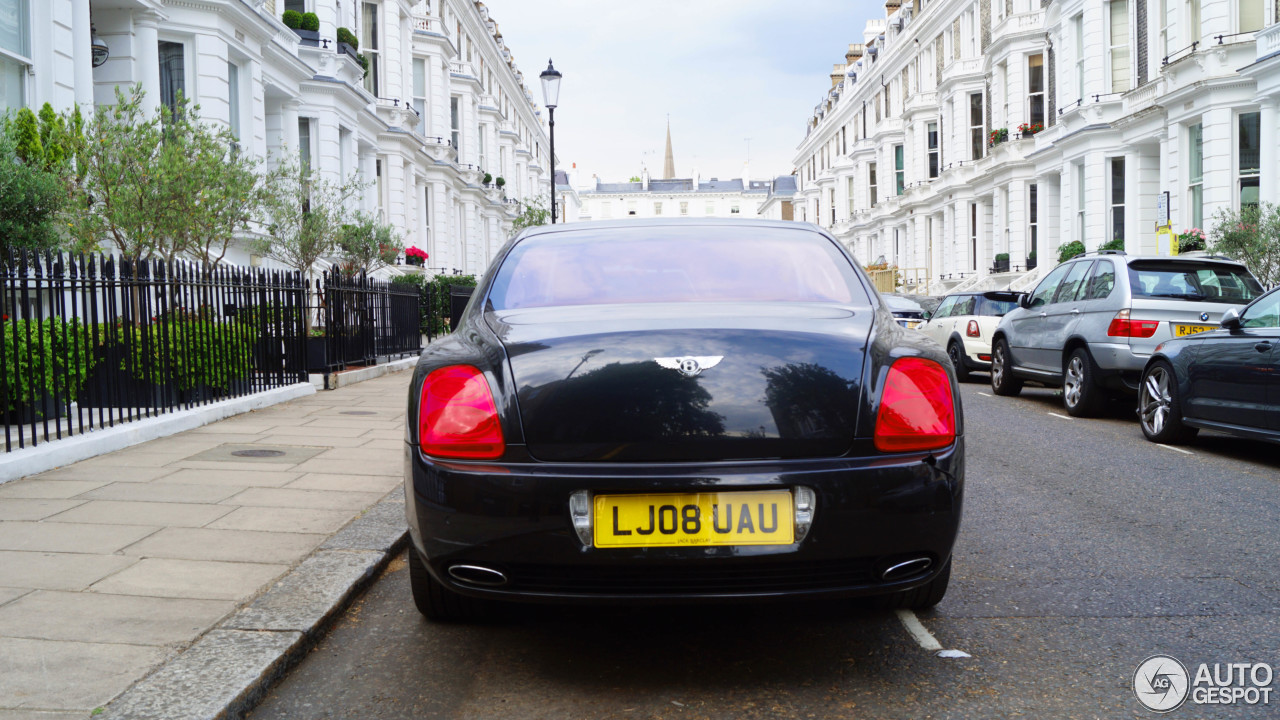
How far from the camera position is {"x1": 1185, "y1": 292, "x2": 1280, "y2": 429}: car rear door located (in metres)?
7.18

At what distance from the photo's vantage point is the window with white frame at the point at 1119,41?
84.4ft

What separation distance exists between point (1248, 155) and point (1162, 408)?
14.4 metres

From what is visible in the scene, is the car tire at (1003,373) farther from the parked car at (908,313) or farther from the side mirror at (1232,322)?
the parked car at (908,313)

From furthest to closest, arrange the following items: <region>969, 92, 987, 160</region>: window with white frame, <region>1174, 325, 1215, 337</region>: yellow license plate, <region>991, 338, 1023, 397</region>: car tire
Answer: <region>969, 92, 987, 160</region>: window with white frame → <region>991, 338, 1023, 397</region>: car tire → <region>1174, 325, 1215, 337</region>: yellow license plate

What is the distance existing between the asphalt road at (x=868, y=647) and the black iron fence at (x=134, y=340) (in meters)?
3.72

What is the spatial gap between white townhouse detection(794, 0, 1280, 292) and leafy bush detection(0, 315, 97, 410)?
61.4 ft

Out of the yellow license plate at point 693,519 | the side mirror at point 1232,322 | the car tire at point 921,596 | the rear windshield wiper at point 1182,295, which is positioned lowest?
the car tire at point 921,596

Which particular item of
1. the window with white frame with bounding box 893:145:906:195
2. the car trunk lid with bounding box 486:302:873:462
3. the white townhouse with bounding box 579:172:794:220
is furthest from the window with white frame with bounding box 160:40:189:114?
the white townhouse with bounding box 579:172:794:220

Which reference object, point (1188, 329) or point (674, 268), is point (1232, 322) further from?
point (674, 268)

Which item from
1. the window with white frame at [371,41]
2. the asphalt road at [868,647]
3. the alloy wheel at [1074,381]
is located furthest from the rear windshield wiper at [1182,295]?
the window with white frame at [371,41]

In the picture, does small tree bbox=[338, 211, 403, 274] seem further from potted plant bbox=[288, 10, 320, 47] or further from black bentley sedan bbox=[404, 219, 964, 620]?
black bentley sedan bbox=[404, 219, 964, 620]

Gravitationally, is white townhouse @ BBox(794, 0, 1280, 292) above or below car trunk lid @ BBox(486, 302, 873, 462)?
above

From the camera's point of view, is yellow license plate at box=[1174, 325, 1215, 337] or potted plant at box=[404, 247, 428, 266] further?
potted plant at box=[404, 247, 428, 266]

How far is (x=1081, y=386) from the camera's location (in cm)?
1034
